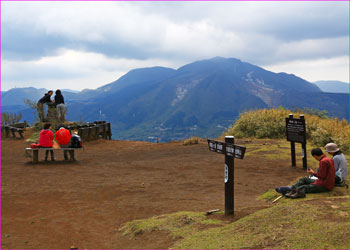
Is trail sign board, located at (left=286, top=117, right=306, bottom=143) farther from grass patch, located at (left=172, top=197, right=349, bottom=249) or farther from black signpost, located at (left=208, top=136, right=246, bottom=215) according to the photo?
grass patch, located at (left=172, top=197, right=349, bottom=249)

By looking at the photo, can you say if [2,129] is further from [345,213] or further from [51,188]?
[345,213]

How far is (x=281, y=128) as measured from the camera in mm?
18984

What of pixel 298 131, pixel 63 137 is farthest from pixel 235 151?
pixel 63 137

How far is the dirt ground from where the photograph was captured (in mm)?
6441

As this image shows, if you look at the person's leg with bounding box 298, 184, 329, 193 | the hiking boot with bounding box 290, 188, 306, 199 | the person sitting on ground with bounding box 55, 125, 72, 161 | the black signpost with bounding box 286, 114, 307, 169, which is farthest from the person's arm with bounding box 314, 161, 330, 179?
the person sitting on ground with bounding box 55, 125, 72, 161

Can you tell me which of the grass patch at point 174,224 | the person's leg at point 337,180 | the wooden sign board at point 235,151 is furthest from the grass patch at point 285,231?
the person's leg at point 337,180

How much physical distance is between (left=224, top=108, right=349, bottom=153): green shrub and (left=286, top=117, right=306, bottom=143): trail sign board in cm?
474

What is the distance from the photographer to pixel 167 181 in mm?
10672

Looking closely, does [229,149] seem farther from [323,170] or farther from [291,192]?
[323,170]

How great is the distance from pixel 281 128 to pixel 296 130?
23.5ft

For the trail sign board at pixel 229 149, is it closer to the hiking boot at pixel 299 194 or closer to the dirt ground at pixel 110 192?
the dirt ground at pixel 110 192

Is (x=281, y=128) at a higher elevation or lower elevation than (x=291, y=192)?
higher

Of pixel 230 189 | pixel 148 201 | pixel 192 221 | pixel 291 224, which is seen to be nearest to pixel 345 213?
pixel 291 224

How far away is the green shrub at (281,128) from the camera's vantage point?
54.2 ft
